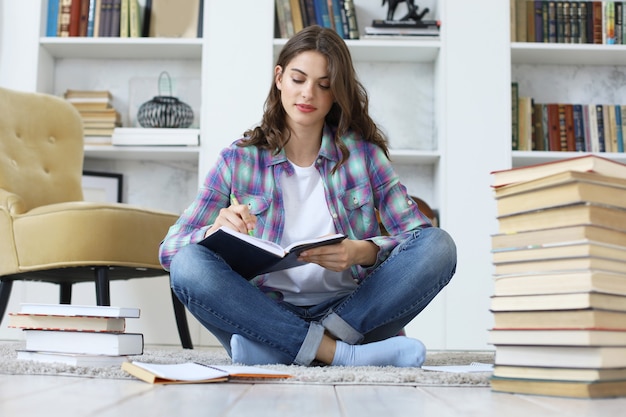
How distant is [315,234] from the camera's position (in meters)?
1.97

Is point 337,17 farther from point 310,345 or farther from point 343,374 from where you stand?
point 343,374

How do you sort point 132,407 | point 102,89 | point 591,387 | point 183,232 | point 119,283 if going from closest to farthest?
point 132,407 < point 591,387 < point 183,232 < point 119,283 < point 102,89

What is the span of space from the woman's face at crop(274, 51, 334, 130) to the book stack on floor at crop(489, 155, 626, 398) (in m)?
0.81

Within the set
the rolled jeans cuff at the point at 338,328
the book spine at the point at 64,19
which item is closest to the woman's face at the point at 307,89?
the rolled jeans cuff at the point at 338,328

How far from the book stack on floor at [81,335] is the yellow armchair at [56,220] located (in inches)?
35.2

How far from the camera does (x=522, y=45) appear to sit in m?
3.55

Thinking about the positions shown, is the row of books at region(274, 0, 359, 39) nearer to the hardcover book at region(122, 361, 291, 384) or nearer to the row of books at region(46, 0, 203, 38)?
the row of books at region(46, 0, 203, 38)

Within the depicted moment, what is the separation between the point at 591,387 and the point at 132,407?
63cm

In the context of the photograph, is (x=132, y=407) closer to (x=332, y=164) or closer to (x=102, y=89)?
(x=332, y=164)

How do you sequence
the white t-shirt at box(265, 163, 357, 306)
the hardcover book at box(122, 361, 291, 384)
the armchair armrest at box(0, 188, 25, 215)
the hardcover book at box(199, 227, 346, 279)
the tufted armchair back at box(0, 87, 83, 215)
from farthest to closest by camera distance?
the tufted armchair back at box(0, 87, 83, 215)
the armchair armrest at box(0, 188, 25, 215)
the white t-shirt at box(265, 163, 357, 306)
the hardcover book at box(199, 227, 346, 279)
the hardcover book at box(122, 361, 291, 384)

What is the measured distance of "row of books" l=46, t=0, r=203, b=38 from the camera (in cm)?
360

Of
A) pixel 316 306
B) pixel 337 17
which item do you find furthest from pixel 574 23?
pixel 316 306

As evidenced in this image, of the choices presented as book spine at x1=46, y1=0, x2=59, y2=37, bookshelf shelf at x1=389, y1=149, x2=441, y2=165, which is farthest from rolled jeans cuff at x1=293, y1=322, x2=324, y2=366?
book spine at x1=46, y1=0, x2=59, y2=37

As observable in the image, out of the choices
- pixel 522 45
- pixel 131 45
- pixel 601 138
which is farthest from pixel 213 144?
pixel 601 138
